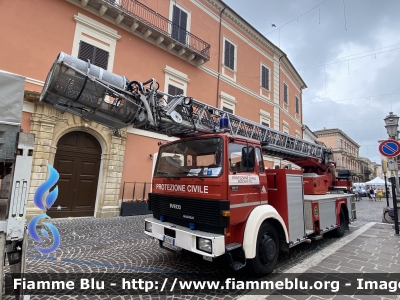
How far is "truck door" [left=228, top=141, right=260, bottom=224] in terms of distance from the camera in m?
3.59

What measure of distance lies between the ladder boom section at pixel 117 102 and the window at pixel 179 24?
26.1ft

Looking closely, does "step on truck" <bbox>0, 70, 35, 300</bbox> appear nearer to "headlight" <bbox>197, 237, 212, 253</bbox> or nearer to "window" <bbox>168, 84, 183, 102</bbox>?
Answer: "headlight" <bbox>197, 237, 212, 253</bbox>

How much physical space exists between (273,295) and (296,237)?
1627 millimetres

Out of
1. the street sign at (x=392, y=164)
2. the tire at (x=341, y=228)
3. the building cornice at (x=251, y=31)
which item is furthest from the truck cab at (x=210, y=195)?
the building cornice at (x=251, y=31)

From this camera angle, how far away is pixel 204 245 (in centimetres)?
324

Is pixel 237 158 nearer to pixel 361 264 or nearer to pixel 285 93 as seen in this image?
pixel 361 264

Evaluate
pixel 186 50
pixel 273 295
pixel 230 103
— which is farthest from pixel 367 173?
pixel 273 295

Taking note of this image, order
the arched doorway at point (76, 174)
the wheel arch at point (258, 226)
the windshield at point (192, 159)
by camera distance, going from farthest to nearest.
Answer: the arched doorway at point (76, 174)
the windshield at point (192, 159)
the wheel arch at point (258, 226)

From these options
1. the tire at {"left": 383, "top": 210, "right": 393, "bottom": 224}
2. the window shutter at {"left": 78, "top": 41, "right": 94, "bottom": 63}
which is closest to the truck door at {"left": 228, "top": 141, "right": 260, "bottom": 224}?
the window shutter at {"left": 78, "top": 41, "right": 94, "bottom": 63}

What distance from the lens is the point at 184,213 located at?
382cm

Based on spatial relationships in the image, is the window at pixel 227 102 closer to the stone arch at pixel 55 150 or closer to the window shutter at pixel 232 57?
the window shutter at pixel 232 57

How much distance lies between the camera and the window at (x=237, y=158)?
12.3 feet

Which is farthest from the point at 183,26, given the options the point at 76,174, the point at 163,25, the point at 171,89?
the point at 76,174

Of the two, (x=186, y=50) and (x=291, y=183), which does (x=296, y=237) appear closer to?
(x=291, y=183)
